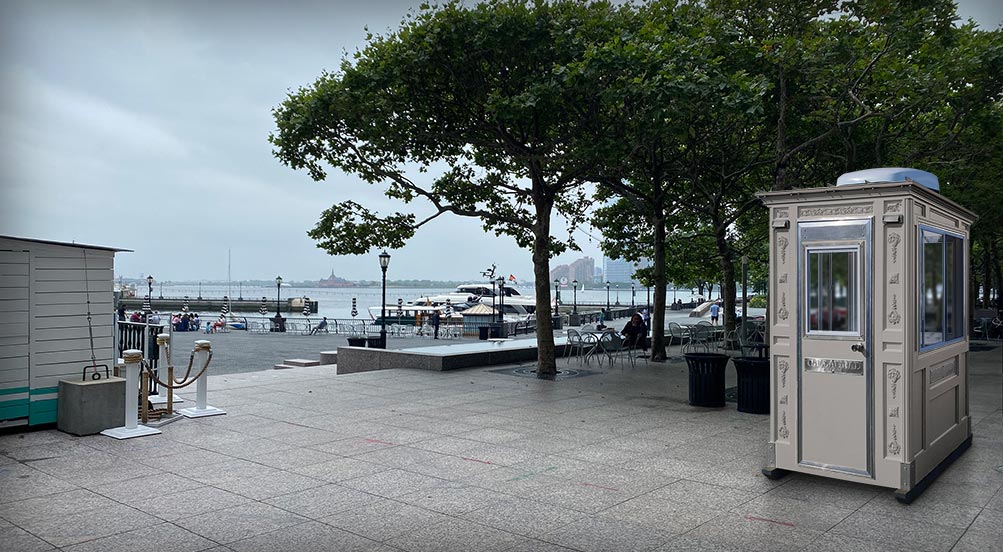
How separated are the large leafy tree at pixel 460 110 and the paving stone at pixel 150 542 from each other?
9.47 meters

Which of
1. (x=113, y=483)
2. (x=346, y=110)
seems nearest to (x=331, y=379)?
(x=346, y=110)

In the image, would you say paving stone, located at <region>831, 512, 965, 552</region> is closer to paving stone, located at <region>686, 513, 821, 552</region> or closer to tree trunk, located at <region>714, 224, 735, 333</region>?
paving stone, located at <region>686, 513, 821, 552</region>

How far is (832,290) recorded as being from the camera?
673 centimetres

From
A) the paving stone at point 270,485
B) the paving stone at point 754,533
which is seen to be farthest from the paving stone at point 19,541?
the paving stone at point 754,533

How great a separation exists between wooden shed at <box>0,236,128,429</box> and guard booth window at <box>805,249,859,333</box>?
344 inches

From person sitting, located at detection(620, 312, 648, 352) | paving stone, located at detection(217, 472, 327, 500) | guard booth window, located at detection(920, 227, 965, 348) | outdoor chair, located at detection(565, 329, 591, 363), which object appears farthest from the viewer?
person sitting, located at detection(620, 312, 648, 352)

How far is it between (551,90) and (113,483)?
30.8 ft

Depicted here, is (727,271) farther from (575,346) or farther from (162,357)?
(162,357)

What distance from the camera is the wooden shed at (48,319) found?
8.63m

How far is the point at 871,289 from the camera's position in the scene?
6.45 metres

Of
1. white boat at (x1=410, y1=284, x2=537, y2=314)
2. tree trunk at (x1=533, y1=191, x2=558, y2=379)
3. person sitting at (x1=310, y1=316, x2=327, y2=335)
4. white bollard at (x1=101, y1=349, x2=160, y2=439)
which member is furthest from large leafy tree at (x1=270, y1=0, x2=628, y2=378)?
white boat at (x1=410, y1=284, x2=537, y2=314)

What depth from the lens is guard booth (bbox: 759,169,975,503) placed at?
6348 mm

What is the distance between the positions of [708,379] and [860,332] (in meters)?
4.84

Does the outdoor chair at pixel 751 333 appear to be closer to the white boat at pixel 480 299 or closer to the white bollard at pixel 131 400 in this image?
the white bollard at pixel 131 400
